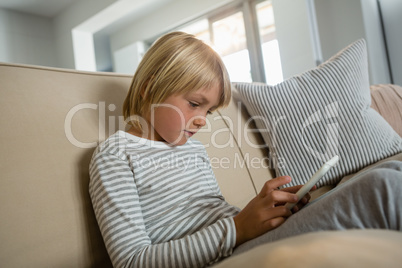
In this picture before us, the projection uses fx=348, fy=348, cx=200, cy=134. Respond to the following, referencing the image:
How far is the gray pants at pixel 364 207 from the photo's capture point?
0.44 metres

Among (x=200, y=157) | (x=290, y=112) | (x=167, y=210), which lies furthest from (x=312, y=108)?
(x=167, y=210)

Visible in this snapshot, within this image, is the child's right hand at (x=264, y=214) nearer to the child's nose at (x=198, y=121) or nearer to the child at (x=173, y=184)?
the child at (x=173, y=184)

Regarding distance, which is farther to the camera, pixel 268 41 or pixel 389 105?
pixel 268 41

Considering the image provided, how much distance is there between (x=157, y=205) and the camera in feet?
2.46

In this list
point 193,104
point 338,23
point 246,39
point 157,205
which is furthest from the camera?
point 246,39

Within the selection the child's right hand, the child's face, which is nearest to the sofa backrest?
the child's face

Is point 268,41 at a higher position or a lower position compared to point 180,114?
higher

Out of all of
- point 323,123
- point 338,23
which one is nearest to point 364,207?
point 323,123

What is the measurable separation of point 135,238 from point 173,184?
0.62 ft

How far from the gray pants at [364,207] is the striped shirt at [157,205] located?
192mm

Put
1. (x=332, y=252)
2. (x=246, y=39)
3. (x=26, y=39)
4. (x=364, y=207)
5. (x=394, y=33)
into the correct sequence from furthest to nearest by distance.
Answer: (x=26, y=39) → (x=246, y=39) → (x=394, y=33) → (x=364, y=207) → (x=332, y=252)

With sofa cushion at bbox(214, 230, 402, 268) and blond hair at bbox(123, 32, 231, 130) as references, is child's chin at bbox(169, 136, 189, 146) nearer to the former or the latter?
blond hair at bbox(123, 32, 231, 130)

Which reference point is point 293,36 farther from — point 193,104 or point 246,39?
point 193,104

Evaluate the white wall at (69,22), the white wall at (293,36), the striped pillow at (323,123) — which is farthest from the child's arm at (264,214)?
the white wall at (69,22)
